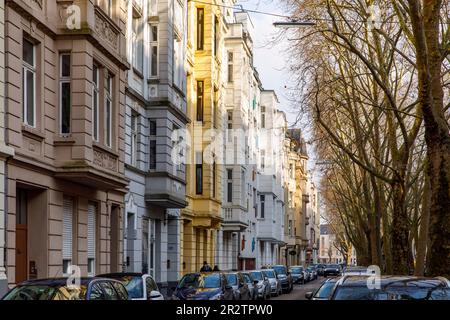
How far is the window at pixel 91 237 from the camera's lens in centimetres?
2381

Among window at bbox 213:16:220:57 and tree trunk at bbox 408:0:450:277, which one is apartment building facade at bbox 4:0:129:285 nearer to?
tree trunk at bbox 408:0:450:277

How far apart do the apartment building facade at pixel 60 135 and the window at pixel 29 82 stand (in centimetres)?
2

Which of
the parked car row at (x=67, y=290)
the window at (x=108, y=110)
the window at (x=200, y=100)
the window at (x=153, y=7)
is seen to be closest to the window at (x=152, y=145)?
the window at (x=153, y=7)

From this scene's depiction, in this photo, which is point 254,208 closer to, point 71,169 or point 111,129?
point 111,129

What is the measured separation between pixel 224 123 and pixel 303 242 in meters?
76.2

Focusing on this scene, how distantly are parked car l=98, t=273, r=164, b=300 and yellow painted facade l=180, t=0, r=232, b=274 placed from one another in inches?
833

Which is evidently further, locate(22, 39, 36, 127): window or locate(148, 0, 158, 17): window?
locate(148, 0, 158, 17): window

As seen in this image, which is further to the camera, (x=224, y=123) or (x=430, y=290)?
(x=224, y=123)

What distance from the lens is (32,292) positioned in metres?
12.3

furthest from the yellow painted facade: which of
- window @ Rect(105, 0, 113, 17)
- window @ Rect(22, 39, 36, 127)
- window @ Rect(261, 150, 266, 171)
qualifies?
window @ Rect(261, 150, 266, 171)

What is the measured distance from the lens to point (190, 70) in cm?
4078

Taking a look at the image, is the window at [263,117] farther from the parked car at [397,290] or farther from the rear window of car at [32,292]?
the parked car at [397,290]

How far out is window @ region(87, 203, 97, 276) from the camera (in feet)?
78.1
